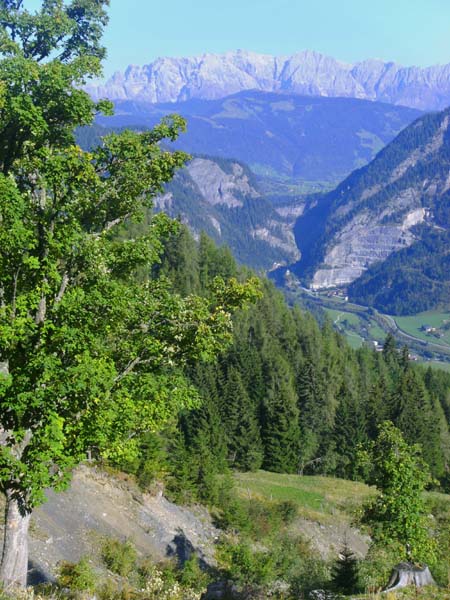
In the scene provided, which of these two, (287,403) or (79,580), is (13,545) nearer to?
(79,580)

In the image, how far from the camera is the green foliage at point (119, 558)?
23.6m

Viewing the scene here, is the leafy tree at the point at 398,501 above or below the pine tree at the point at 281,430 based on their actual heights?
above

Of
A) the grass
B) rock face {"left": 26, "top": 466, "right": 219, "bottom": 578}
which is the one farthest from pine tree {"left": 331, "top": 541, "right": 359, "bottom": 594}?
the grass

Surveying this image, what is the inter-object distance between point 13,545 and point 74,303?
18.6 feet

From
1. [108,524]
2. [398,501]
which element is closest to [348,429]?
[108,524]

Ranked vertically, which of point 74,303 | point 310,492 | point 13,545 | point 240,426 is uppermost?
point 74,303

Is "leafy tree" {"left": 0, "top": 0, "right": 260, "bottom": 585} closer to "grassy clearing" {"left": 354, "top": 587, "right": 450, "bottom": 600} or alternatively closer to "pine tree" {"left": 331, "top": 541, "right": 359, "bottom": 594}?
"grassy clearing" {"left": 354, "top": 587, "right": 450, "bottom": 600}

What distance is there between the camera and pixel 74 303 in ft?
41.4

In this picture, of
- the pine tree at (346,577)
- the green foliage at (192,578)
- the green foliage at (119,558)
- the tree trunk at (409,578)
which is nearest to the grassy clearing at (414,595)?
the tree trunk at (409,578)

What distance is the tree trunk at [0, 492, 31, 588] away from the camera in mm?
12961

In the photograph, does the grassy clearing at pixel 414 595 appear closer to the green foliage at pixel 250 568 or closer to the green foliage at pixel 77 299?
the green foliage at pixel 77 299

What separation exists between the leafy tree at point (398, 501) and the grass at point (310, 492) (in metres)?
23.6

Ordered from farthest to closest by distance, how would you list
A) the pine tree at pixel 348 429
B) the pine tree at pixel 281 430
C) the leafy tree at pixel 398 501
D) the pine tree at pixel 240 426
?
the pine tree at pixel 348 429 → the pine tree at pixel 281 430 → the pine tree at pixel 240 426 → the leafy tree at pixel 398 501

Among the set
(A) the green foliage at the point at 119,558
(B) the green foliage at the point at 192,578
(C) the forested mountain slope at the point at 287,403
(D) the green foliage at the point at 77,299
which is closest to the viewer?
(D) the green foliage at the point at 77,299
